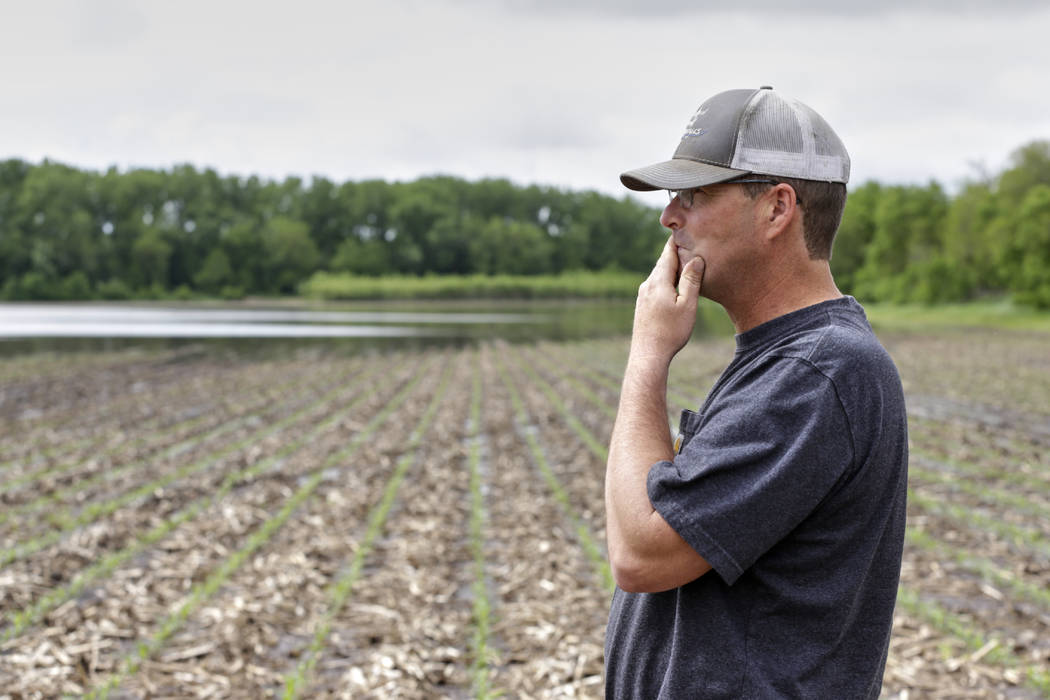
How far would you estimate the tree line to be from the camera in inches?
5295

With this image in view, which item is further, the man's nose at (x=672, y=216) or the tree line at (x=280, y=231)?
the tree line at (x=280, y=231)

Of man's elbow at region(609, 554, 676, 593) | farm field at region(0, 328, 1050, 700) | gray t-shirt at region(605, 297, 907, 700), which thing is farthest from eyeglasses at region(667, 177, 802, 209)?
farm field at region(0, 328, 1050, 700)

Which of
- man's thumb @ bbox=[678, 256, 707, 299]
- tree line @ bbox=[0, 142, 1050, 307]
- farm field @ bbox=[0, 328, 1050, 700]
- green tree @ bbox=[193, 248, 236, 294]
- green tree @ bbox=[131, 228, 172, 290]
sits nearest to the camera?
man's thumb @ bbox=[678, 256, 707, 299]

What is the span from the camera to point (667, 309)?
1.98m

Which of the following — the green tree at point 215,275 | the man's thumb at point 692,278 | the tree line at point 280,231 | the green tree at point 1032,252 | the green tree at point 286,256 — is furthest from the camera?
the green tree at point 286,256

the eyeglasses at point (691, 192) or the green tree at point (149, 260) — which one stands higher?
the green tree at point (149, 260)

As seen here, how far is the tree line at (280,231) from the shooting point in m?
134

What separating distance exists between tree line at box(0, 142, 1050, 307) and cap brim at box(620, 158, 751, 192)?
103 m

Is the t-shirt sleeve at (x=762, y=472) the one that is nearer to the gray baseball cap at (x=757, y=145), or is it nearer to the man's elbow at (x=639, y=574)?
the man's elbow at (x=639, y=574)

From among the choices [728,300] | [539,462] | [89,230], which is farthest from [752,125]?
[89,230]

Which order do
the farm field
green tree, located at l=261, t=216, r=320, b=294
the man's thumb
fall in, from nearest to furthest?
1. the man's thumb
2. the farm field
3. green tree, located at l=261, t=216, r=320, b=294

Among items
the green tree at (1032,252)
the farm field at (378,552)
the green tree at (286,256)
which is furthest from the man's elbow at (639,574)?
the green tree at (286,256)

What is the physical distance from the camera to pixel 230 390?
78.1ft

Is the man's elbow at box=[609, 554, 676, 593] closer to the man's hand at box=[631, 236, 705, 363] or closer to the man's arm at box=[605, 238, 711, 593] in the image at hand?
the man's arm at box=[605, 238, 711, 593]
